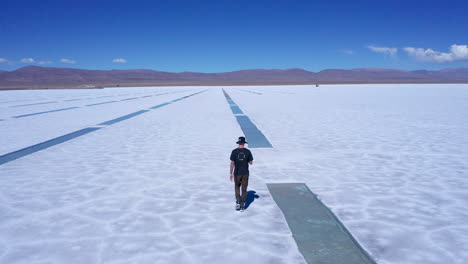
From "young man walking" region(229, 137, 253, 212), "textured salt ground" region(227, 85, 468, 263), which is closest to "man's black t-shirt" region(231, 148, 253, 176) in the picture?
"young man walking" region(229, 137, 253, 212)

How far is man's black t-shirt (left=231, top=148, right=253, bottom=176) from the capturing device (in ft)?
15.6

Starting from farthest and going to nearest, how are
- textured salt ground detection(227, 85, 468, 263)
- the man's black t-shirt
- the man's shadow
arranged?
1. the man's shadow
2. the man's black t-shirt
3. textured salt ground detection(227, 85, 468, 263)

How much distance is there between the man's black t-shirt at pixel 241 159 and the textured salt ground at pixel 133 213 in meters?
0.55

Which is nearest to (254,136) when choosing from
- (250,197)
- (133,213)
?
(250,197)

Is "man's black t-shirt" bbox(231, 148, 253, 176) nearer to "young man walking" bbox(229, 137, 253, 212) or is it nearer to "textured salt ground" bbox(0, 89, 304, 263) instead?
"young man walking" bbox(229, 137, 253, 212)

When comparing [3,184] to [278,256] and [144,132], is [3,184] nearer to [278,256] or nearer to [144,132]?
[278,256]

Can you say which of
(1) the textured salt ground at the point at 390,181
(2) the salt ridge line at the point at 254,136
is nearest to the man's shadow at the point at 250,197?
(1) the textured salt ground at the point at 390,181

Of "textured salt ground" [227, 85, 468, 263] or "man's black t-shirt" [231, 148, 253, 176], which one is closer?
"textured salt ground" [227, 85, 468, 263]

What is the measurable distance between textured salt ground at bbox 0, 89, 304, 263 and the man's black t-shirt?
55 centimetres

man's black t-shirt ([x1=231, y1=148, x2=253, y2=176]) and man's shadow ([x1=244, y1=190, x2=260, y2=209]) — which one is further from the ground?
man's black t-shirt ([x1=231, y1=148, x2=253, y2=176])

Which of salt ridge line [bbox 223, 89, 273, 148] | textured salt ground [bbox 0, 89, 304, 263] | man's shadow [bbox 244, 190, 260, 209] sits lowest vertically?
textured salt ground [bbox 0, 89, 304, 263]

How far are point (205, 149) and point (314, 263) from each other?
5.92 meters

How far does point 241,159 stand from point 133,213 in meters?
1.57

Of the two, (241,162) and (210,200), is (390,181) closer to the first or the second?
(241,162)
